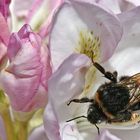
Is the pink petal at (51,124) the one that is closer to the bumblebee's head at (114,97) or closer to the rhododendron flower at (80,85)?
the rhododendron flower at (80,85)

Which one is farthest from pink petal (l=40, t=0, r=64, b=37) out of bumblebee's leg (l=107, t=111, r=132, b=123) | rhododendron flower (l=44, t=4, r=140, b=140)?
bumblebee's leg (l=107, t=111, r=132, b=123)

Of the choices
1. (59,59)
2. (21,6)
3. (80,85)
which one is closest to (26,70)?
(59,59)

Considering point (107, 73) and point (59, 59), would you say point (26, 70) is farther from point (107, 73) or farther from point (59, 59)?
point (107, 73)

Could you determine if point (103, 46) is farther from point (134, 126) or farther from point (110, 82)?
point (134, 126)

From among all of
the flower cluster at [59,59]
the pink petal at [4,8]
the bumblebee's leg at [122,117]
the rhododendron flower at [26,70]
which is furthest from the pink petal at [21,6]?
the bumblebee's leg at [122,117]

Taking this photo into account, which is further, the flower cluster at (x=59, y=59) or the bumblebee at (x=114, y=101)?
the bumblebee at (x=114, y=101)

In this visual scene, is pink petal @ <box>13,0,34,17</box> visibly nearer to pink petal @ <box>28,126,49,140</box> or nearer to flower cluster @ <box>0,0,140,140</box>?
flower cluster @ <box>0,0,140,140</box>

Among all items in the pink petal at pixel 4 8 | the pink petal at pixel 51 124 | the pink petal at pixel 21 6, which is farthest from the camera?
the pink petal at pixel 21 6
